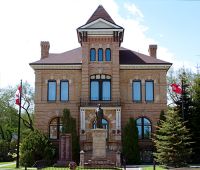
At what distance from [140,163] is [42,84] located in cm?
1367

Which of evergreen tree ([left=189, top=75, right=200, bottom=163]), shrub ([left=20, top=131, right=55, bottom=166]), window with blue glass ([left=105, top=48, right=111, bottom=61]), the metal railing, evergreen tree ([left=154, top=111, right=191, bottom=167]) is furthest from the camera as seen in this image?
window with blue glass ([left=105, top=48, right=111, bottom=61])

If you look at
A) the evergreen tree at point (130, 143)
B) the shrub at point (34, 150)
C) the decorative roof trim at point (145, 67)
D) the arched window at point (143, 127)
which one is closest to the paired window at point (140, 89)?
the decorative roof trim at point (145, 67)

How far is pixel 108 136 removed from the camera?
41.0 meters

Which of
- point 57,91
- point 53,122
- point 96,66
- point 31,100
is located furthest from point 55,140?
point 31,100

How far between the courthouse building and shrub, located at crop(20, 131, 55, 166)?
4.36 m

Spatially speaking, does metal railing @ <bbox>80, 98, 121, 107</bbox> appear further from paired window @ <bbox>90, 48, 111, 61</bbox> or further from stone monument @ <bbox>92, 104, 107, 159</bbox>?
stone monument @ <bbox>92, 104, 107, 159</bbox>

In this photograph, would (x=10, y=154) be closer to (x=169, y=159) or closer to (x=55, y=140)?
(x=55, y=140)

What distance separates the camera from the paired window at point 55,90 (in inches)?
1702

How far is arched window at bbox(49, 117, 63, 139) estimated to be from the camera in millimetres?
42469

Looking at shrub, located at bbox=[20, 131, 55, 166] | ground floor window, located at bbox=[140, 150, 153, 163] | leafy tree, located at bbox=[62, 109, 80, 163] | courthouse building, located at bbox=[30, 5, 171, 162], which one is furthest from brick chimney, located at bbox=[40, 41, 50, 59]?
ground floor window, located at bbox=[140, 150, 153, 163]

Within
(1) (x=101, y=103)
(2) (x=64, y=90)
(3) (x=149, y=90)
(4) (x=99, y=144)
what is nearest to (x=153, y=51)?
(3) (x=149, y=90)

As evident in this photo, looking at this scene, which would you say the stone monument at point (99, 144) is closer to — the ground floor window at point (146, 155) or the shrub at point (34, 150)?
the shrub at point (34, 150)

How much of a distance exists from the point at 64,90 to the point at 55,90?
991 mm

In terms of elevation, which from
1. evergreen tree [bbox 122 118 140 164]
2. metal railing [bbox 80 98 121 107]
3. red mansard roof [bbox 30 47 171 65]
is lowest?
evergreen tree [bbox 122 118 140 164]
